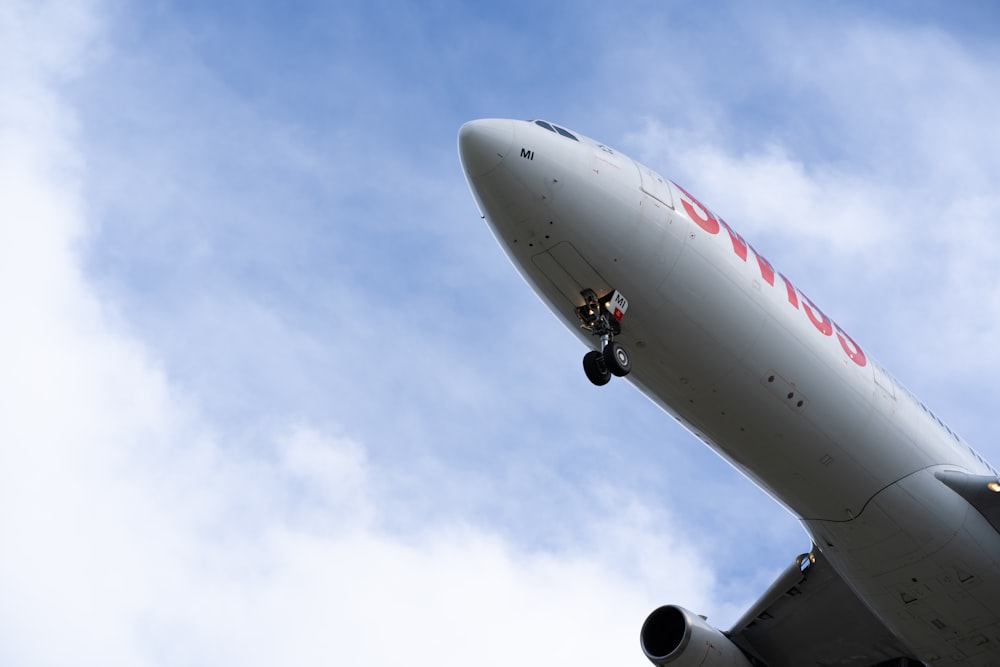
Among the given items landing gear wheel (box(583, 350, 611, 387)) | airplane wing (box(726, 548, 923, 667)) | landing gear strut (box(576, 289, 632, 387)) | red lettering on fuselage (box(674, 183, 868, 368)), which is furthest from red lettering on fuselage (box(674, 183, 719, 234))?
airplane wing (box(726, 548, 923, 667))

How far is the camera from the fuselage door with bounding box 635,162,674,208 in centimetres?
1859

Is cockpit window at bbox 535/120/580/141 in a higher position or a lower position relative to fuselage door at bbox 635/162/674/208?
higher

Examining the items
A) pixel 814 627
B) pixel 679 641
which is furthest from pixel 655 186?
pixel 814 627

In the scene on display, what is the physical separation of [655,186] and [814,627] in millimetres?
10542

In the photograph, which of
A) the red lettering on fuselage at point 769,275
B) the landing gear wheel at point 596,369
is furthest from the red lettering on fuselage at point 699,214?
the landing gear wheel at point 596,369

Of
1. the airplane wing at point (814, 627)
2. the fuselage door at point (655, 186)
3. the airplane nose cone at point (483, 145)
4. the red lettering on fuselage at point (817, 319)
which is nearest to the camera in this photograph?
the airplane nose cone at point (483, 145)

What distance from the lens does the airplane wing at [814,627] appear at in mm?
23984

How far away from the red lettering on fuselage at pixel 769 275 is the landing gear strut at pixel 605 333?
2.10 m

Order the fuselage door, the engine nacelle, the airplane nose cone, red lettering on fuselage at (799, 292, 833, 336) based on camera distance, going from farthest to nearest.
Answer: the engine nacelle, red lettering on fuselage at (799, 292, 833, 336), the fuselage door, the airplane nose cone

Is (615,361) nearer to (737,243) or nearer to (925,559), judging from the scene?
(737,243)

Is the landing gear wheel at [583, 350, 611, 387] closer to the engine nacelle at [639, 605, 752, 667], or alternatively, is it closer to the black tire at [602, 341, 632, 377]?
the black tire at [602, 341, 632, 377]

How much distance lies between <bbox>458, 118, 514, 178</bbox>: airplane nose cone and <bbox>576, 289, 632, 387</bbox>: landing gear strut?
2.35 metres

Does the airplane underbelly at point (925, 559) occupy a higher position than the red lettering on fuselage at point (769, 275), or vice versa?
the red lettering on fuselage at point (769, 275)

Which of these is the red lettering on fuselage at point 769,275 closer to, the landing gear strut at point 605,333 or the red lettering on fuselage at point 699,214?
the red lettering on fuselage at point 699,214
